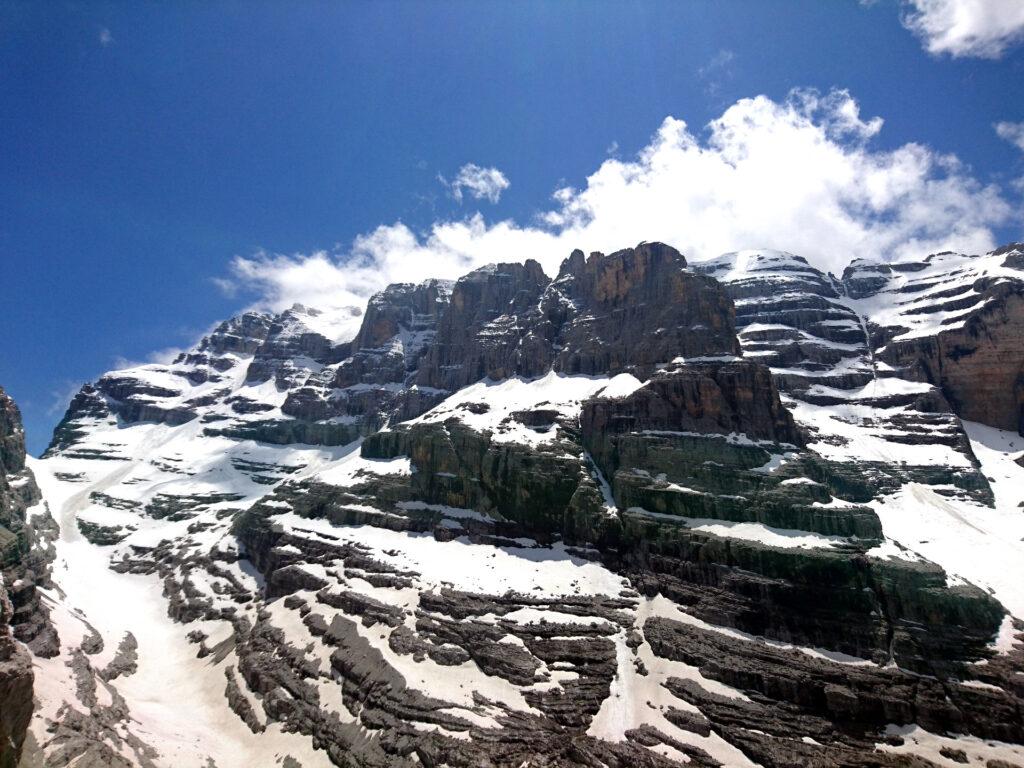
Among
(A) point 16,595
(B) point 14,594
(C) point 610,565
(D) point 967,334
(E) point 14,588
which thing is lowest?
(C) point 610,565

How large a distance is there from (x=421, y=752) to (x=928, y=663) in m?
47.7

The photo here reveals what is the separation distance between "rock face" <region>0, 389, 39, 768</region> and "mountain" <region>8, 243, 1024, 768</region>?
5.21 metres

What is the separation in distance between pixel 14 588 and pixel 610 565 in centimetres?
6804

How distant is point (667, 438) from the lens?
80812 mm

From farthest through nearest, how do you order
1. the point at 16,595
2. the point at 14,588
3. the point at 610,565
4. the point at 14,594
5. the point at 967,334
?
the point at 967,334
the point at 610,565
the point at 16,595
the point at 14,588
the point at 14,594

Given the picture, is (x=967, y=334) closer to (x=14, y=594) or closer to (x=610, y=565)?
(x=610, y=565)

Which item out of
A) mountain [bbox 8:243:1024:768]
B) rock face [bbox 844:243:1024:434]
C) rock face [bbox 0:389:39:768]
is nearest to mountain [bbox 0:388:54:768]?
rock face [bbox 0:389:39:768]

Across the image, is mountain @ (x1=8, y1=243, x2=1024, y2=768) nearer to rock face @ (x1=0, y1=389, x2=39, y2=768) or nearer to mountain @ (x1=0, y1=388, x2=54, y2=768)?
mountain @ (x1=0, y1=388, x2=54, y2=768)

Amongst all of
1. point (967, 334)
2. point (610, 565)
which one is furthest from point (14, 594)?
point (967, 334)

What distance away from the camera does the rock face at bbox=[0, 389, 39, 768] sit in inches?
761

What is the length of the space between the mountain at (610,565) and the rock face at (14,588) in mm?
5212

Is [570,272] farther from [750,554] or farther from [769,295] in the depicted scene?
[750,554]

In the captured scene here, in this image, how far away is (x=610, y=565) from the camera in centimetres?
7156

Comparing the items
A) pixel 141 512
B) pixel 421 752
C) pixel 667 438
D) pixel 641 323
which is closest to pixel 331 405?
pixel 141 512
